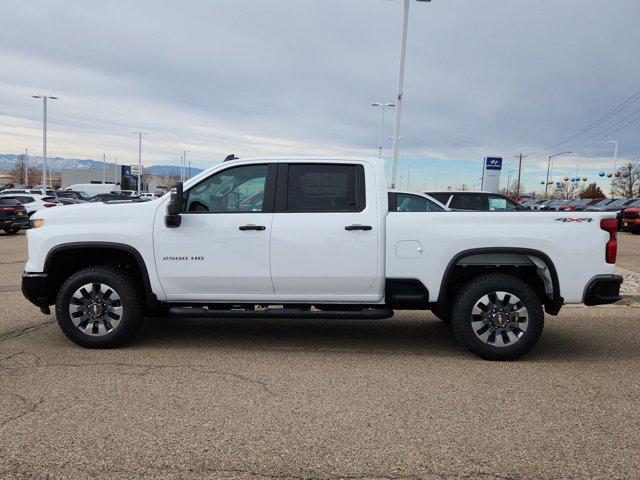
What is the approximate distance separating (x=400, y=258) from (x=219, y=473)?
2.78 m

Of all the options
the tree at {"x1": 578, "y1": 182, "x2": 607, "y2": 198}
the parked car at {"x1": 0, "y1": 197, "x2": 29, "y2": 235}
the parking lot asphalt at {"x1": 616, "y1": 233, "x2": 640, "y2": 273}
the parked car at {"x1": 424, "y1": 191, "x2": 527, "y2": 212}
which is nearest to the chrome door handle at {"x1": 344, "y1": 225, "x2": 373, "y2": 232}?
the parked car at {"x1": 424, "y1": 191, "x2": 527, "y2": 212}

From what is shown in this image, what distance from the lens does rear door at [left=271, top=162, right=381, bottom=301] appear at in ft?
17.2

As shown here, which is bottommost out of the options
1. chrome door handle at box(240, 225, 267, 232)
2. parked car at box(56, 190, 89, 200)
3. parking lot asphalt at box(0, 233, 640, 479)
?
parking lot asphalt at box(0, 233, 640, 479)

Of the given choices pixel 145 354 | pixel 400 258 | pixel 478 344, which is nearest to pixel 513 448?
pixel 478 344

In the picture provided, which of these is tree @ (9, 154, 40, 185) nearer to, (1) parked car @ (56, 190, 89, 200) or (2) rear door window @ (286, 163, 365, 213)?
(1) parked car @ (56, 190, 89, 200)

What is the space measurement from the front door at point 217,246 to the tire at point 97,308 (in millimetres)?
427

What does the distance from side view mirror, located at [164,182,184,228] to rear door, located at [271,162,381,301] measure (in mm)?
923

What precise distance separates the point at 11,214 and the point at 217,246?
18295mm

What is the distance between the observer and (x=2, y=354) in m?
5.27

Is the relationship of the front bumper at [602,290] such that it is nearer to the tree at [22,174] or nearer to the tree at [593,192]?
the tree at [593,192]

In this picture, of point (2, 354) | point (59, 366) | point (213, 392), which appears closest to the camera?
point (213, 392)

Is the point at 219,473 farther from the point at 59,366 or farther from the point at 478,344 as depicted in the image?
the point at 478,344

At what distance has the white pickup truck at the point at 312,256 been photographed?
5164 mm

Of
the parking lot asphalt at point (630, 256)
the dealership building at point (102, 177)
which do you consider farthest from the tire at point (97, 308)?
the dealership building at point (102, 177)
